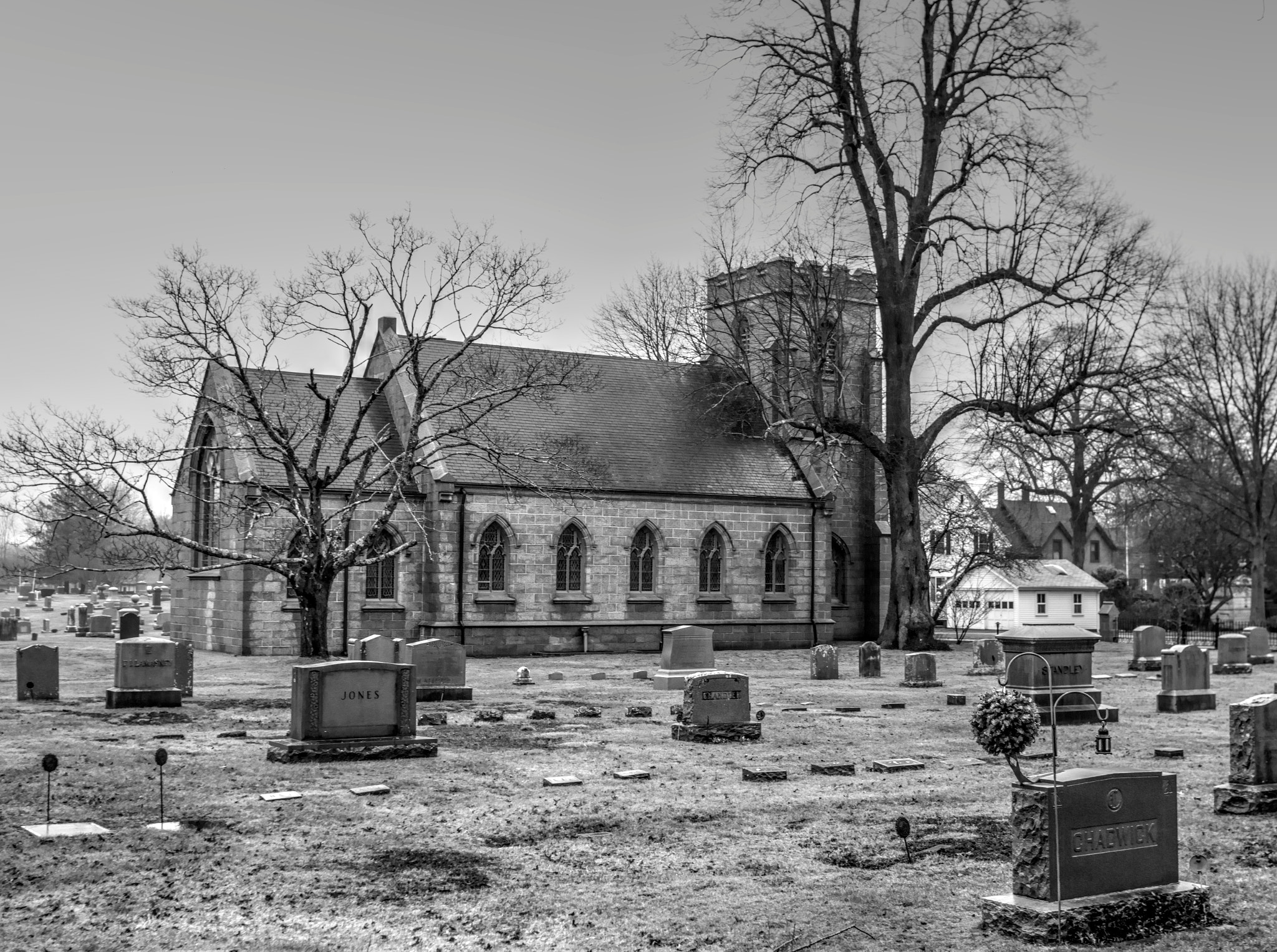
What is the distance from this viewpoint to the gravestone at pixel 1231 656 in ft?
101

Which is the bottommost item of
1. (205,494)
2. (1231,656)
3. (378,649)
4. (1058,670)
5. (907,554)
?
(1231,656)

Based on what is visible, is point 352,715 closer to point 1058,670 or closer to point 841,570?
point 1058,670

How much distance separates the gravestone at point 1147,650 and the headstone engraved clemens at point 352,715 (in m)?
21.1

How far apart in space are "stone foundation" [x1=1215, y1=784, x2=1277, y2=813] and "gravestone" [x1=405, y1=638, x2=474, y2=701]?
13.1m

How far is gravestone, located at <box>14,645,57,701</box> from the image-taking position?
21.2 metres

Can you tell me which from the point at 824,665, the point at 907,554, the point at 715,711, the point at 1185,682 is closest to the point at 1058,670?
the point at 1185,682

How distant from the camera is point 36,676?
69.8 ft

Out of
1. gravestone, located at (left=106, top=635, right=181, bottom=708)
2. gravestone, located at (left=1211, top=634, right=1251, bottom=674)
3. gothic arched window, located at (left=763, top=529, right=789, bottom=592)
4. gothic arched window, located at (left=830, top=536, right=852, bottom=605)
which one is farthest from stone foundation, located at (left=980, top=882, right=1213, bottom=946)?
gothic arched window, located at (left=830, top=536, right=852, bottom=605)

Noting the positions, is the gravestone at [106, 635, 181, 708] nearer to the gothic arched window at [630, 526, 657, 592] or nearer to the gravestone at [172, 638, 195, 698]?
the gravestone at [172, 638, 195, 698]

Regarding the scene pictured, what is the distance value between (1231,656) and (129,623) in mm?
28840

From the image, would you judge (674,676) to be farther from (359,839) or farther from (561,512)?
(359,839)

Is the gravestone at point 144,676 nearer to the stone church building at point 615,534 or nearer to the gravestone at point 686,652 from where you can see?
the gravestone at point 686,652

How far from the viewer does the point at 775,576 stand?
40.2 m

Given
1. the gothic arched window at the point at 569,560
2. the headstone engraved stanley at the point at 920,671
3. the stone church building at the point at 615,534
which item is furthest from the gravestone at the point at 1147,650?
the gothic arched window at the point at 569,560
